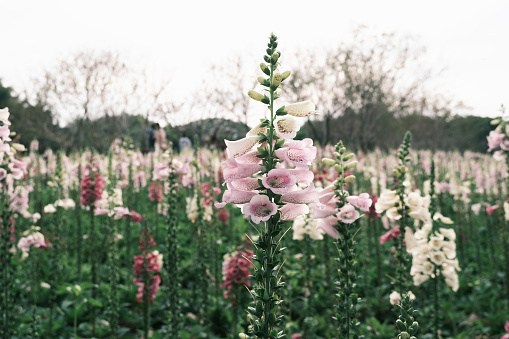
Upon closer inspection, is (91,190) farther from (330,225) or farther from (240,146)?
(240,146)

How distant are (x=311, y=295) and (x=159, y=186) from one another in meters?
4.58

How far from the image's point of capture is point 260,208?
137cm

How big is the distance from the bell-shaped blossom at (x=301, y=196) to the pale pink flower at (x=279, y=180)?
7 centimetres

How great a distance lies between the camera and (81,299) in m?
4.23

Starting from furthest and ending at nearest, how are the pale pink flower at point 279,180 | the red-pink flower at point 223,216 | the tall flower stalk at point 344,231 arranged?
1. the red-pink flower at point 223,216
2. the tall flower stalk at point 344,231
3. the pale pink flower at point 279,180

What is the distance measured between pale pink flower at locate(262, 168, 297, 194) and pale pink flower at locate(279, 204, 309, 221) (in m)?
0.13

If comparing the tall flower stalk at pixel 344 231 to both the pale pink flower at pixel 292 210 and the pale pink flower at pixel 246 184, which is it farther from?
the pale pink flower at pixel 246 184

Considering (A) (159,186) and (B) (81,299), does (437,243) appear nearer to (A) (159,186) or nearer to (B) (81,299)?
(B) (81,299)

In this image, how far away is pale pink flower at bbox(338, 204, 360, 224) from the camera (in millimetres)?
1971

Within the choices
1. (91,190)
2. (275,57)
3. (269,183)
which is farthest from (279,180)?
(91,190)

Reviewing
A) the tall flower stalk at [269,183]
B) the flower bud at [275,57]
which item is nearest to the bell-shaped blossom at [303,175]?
the tall flower stalk at [269,183]

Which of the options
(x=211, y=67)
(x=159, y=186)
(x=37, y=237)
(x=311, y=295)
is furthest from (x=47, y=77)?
(x=311, y=295)

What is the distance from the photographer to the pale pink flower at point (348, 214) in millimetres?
1971

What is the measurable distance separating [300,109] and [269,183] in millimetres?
353
